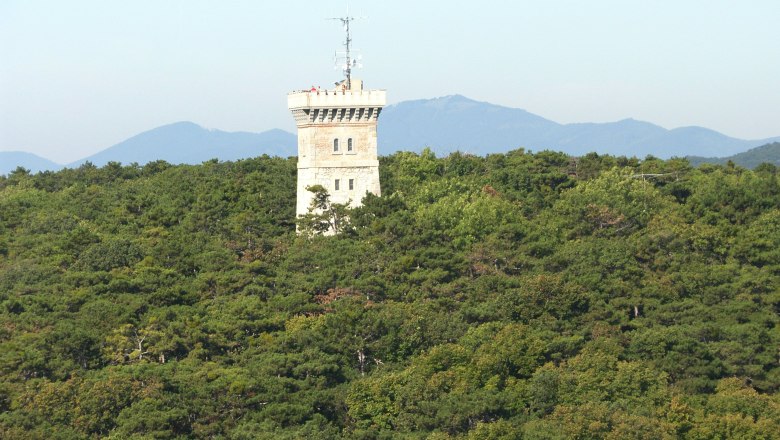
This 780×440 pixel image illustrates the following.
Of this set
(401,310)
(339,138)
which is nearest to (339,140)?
(339,138)

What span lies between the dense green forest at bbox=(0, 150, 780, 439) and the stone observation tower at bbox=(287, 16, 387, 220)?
3.35ft

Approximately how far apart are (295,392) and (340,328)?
457cm

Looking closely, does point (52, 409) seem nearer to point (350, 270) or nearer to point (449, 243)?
point (350, 270)

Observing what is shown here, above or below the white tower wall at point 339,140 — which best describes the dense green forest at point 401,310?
below

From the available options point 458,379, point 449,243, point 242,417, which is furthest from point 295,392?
point 449,243

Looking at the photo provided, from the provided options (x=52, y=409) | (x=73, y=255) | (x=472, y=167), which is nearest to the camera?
(x=52, y=409)

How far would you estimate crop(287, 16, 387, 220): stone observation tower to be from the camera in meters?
63.3

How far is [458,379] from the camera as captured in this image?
5041 cm

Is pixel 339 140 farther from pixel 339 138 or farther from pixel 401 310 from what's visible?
pixel 401 310

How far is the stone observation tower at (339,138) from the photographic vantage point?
63.3 m

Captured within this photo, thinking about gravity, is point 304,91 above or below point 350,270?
above

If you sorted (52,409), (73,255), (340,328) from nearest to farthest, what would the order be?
1. (52,409)
2. (340,328)
3. (73,255)

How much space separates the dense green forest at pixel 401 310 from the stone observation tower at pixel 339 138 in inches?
40.2

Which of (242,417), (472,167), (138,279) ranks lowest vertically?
(242,417)
